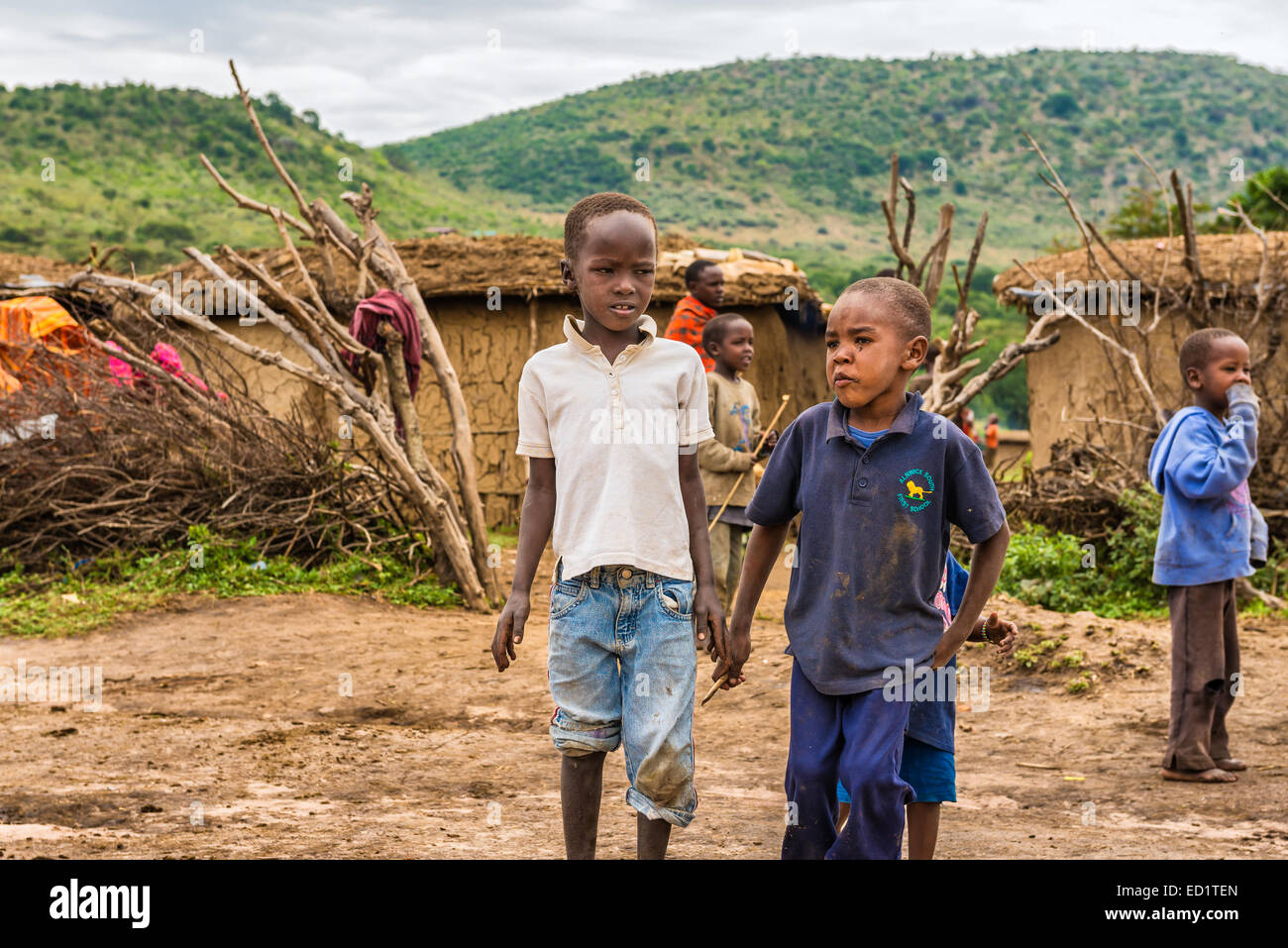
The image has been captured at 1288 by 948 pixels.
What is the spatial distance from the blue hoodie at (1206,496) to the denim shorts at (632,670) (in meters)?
2.22

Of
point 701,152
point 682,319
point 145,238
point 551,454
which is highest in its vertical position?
point 701,152

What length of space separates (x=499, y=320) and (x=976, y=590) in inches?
326

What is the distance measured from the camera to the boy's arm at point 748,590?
2600 millimetres

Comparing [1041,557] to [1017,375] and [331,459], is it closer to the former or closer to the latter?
[331,459]

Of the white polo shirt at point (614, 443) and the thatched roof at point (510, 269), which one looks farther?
the thatched roof at point (510, 269)

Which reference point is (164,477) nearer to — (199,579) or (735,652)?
(199,579)

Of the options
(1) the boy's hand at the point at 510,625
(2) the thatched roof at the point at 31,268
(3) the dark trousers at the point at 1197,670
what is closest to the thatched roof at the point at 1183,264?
(3) the dark trousers at the point at 1197,670

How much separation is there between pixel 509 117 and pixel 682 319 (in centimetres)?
5742

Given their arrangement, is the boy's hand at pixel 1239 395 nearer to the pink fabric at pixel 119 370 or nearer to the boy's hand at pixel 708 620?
the boy's hand at pixel 708 620

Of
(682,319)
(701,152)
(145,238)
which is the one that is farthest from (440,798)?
(701,152)

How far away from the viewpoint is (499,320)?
10.4m

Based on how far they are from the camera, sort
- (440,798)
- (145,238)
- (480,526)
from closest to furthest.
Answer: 1. (440,798)
2. (480,526)
3. (145,238)

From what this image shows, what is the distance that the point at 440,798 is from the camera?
374cm

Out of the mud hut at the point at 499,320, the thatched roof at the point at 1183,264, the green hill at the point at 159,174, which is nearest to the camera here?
the thatched roof at the point at 1183,264
